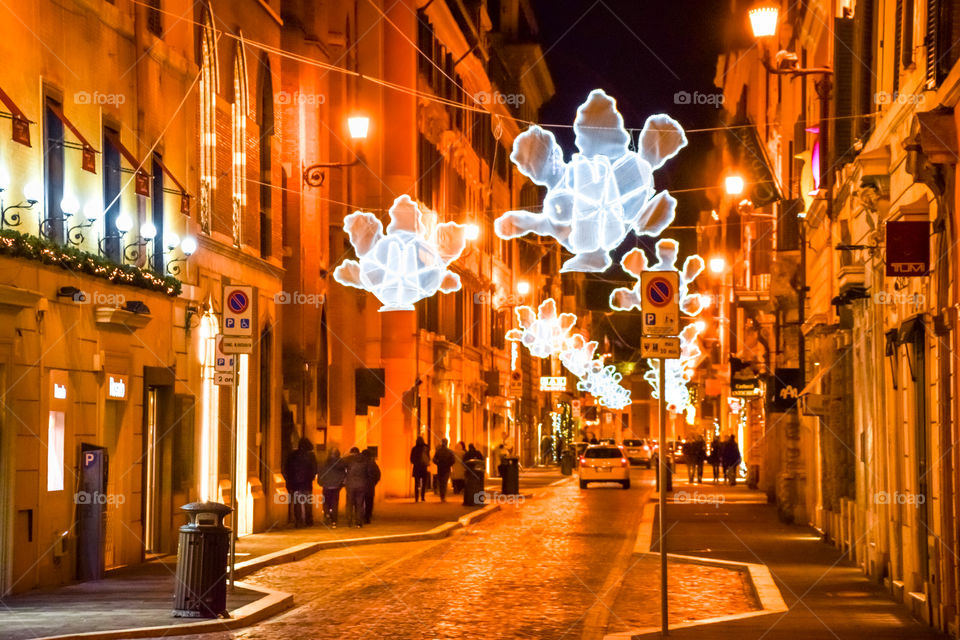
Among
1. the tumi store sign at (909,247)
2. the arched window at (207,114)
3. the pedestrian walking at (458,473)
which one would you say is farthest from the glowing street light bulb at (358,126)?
the tumi store sign at (909,247)

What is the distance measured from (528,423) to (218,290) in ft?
191

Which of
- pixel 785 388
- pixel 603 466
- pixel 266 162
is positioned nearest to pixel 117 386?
pixel 266 162

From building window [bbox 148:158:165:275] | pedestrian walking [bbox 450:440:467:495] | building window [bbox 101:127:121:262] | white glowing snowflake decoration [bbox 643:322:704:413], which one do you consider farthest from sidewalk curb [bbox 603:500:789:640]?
white glowing snowflake decoration [bbox 643:322:704:413]

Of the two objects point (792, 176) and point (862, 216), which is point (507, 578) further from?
point (792, 176)

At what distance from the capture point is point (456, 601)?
18016 millimetres

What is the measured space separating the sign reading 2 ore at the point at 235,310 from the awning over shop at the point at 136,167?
14.4ft

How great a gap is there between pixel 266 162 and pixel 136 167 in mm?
9282

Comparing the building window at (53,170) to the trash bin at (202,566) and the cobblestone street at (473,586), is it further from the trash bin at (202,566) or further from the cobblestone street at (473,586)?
the cobblestone street at (473,586)

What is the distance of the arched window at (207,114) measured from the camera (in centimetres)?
2728

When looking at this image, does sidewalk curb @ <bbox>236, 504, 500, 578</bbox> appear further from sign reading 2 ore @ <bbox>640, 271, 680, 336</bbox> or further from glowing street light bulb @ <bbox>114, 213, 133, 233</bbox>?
sign reading 2 ore @ <bbox>640, 271, 680, 336</bbox>

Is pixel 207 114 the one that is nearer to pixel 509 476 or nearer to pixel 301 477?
pixel 301 477

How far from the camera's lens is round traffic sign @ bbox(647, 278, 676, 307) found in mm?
14992

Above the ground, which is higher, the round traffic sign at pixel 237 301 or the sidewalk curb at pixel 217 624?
the round traffic sign at pixel 237 301

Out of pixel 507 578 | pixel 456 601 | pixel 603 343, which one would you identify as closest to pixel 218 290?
pixel 507 578
